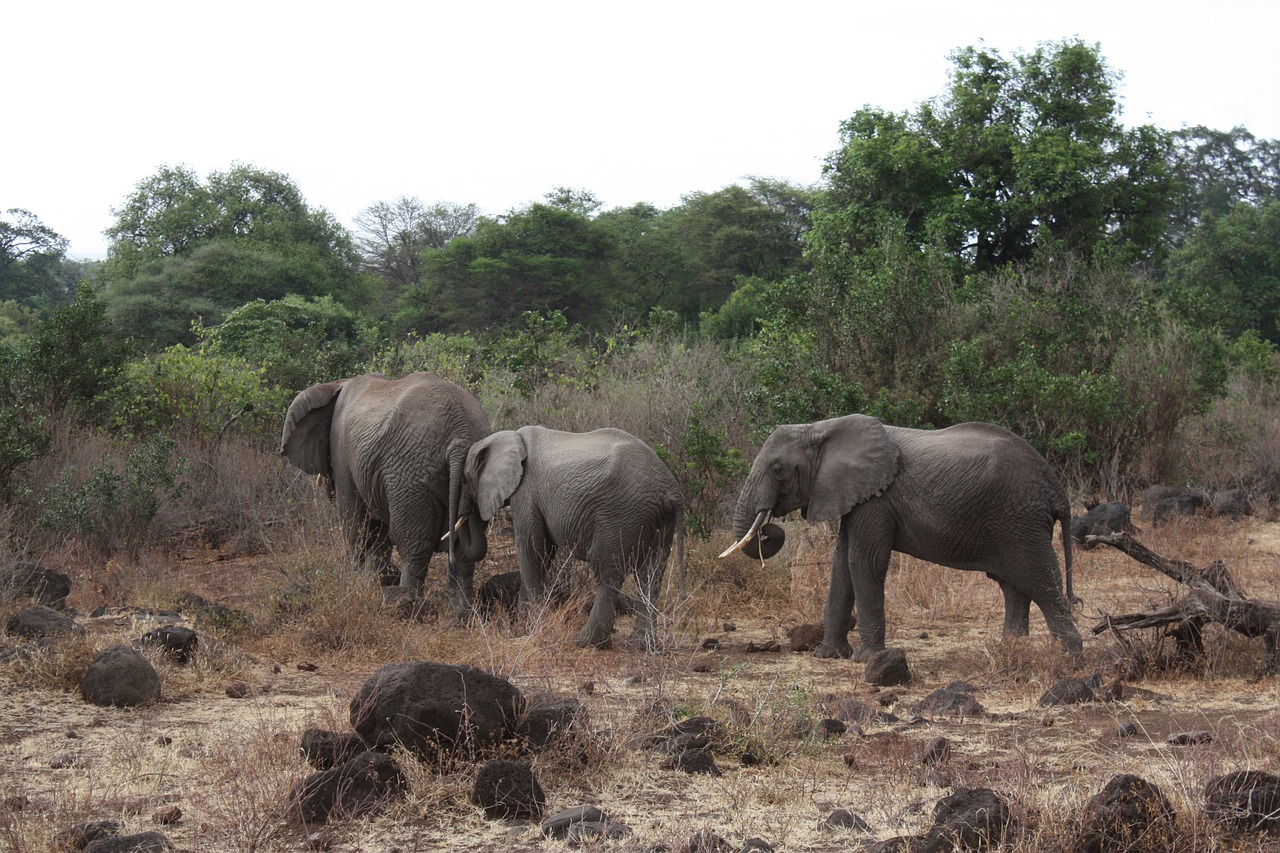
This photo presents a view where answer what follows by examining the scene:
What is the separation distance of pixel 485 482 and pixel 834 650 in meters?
2.67

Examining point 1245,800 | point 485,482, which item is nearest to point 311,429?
point 485,482

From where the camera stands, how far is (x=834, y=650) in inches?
351

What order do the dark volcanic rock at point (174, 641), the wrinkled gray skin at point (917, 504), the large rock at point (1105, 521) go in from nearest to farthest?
the dark volcanic rock at point (174, 641) → the wrinkled gray skin at point (917, 504) → the large rock at point (1105, 521)

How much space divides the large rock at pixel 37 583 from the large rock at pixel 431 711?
15.0ft

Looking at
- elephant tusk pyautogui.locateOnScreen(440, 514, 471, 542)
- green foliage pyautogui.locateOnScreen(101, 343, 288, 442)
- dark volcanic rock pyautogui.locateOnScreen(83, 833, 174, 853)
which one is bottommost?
dark volcanic rock pyautogui.locateOnScreen(83, 833, 174, 853)

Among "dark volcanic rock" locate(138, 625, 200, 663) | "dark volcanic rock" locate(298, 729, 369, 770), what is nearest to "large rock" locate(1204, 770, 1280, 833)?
"dark volcanic rock" locate(298, 729, 369, 770)

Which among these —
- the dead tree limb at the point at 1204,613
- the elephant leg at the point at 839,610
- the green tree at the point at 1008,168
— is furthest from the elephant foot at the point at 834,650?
the green tree at the point at 1008,168

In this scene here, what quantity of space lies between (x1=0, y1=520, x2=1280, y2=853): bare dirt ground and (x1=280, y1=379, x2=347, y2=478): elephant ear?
170cm

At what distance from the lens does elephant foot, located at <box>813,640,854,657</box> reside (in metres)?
8.91

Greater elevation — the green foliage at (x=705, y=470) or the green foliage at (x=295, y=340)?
the green foliage at (x=295, y=340)

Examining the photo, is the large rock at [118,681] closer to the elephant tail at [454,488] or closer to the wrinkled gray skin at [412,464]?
the wrinkled gray skin at [412,464]

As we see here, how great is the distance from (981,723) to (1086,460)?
9.38m

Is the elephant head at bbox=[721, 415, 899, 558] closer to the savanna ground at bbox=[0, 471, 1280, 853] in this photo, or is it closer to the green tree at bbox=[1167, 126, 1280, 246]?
the savanna ground at bbox=[0, 471, 1280, 853]

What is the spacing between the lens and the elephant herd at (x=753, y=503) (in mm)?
8516
